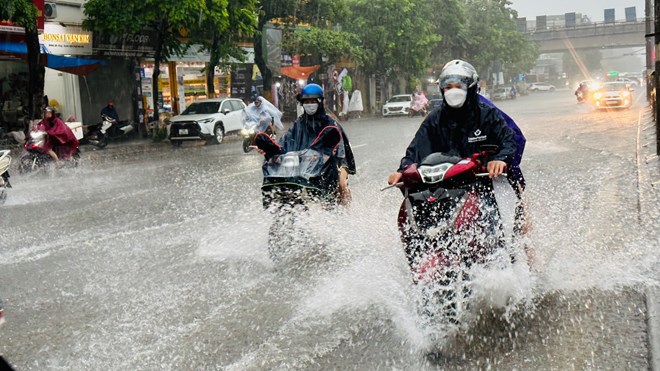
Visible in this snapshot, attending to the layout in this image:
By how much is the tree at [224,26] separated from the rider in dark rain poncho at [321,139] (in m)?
19.2

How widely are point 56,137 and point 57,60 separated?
416 inches

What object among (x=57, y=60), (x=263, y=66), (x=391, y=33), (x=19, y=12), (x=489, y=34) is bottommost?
(x=57, y=60)

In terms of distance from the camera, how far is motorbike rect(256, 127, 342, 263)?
258 inches

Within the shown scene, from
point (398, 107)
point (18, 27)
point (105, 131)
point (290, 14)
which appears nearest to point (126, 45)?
point (18, 27)

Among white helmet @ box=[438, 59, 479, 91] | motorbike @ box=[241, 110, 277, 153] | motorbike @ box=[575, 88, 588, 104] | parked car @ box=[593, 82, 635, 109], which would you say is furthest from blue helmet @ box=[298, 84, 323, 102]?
motorbike @ box=[575, 88, 588, 104]

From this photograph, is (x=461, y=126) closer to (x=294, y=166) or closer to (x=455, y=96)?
(x=455, y=96)

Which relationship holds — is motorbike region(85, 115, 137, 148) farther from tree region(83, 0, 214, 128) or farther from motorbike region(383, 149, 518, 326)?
motorbike region(383, 149, 518, 326)

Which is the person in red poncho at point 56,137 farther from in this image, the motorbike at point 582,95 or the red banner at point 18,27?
the motorbike at point 582,95

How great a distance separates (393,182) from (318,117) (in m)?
2.21

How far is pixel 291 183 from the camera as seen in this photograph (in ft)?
21.4

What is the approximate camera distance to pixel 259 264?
681cm

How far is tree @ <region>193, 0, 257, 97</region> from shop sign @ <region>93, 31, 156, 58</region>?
269 cm

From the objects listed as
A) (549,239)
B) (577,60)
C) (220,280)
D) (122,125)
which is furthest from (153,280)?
(577,60)

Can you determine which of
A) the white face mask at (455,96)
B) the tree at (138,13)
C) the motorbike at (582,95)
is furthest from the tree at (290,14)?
the white face mask at (455,96)
